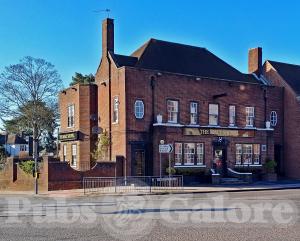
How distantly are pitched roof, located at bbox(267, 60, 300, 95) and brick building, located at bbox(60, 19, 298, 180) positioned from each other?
4.26ft

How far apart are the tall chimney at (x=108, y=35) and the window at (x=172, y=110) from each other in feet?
20.5

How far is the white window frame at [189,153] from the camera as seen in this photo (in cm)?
3350

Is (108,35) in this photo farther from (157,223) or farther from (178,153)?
(157,223)

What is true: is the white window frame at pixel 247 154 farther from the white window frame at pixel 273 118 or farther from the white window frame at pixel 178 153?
the white window frame at pixel 178 153

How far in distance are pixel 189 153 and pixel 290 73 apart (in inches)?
607

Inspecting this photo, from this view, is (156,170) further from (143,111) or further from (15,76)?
(15,76)

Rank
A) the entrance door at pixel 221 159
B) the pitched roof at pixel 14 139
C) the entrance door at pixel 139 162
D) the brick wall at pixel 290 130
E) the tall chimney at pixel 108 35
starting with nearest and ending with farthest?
the entrance door at pixel 139 162
the tall chimney at pixel 108 35
the entrance door at pixel 221 159
the brick wall at pixel 290 130
the pitched roof at pixel 14 139

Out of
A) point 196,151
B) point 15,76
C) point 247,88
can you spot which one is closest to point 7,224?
point 196,151

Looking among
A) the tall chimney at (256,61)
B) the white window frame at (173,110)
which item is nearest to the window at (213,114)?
the white window frame at (173,110)

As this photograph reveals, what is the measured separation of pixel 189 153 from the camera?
3369 cm

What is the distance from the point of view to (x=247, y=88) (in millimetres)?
37656

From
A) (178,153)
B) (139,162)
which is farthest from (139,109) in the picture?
(178,153)

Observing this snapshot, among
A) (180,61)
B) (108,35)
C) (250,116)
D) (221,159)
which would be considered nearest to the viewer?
(108,35)

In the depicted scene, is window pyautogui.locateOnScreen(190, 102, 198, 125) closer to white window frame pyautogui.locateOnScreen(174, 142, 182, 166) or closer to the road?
white window frame pyautogui.locateOnScreen(174, 142, 182, 166)
